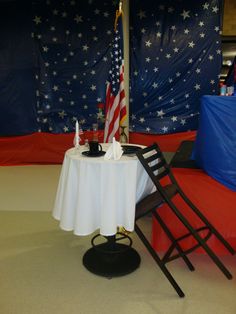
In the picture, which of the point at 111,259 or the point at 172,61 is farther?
the point at 172,61

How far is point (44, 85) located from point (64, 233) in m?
3.31

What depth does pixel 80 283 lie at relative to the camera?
2160mm

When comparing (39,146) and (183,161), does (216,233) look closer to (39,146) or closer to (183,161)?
(183,161)

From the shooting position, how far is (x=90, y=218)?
2094mm

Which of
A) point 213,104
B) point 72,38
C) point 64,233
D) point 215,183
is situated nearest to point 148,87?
point 72,38

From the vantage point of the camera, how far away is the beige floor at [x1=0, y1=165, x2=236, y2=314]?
192 cm

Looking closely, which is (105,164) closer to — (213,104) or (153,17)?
(213,104)

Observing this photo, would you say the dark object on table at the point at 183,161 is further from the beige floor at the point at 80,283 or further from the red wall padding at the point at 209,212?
the beige floor at the point at 80,283

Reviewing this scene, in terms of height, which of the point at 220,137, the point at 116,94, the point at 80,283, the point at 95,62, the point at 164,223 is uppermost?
the point at 95,62

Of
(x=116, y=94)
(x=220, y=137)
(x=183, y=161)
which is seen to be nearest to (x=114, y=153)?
(x=220, y=137)

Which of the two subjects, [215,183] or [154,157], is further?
[215,183]

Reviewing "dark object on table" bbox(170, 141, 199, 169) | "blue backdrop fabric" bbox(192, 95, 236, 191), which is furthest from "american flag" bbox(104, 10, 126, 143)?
"blue backdrop fabric" bbox(192, 95, 236, 191)

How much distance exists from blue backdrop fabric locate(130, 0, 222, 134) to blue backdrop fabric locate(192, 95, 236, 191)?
8.01ft

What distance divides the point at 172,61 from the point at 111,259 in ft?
12.8
